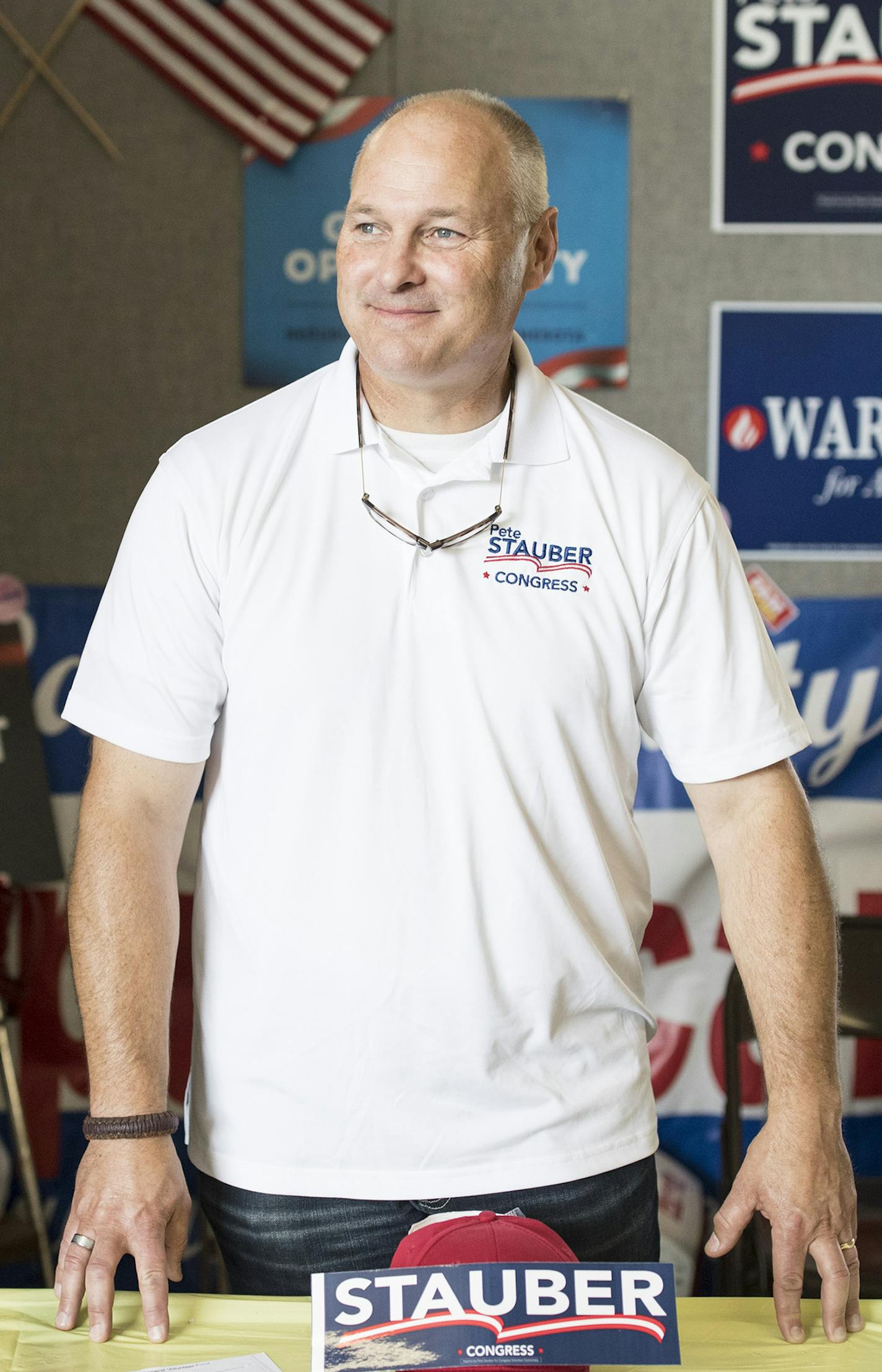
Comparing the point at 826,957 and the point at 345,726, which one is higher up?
the point at 345,726

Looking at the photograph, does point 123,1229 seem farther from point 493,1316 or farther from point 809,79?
point 809,79

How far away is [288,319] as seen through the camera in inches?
106

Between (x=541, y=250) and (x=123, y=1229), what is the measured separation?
101 cm

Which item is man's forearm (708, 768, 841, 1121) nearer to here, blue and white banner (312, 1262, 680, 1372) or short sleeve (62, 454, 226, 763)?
blue and white banner (312, 1262, 680, 1372)

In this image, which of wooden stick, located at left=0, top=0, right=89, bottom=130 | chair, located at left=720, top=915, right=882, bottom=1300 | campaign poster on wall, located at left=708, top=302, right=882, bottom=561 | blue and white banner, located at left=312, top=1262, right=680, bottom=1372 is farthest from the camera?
campaign poster on wall, located at left=708, top=302, right=882, bottom=561

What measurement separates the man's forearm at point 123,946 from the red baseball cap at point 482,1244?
0.29 m

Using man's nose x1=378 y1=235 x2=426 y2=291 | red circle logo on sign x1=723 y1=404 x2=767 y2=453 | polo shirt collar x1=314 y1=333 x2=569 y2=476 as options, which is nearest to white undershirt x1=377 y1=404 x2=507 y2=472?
polo shirt collar x1=314 y1=333 x2=569 y2=476

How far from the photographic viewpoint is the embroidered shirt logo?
1.28 metres

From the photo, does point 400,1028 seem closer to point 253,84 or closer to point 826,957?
point 826,957

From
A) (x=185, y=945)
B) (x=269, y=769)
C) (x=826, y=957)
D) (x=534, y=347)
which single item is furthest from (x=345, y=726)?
(x=534, y=347)

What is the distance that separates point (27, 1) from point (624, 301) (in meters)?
1.29

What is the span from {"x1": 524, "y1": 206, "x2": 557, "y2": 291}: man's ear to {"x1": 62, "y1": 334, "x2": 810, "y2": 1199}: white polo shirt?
19cm

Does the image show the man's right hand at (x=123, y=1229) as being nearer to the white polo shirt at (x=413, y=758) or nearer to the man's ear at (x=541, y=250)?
the white polo shirt at (x=413, y=758)

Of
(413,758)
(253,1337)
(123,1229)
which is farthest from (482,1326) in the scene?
(413,758)
